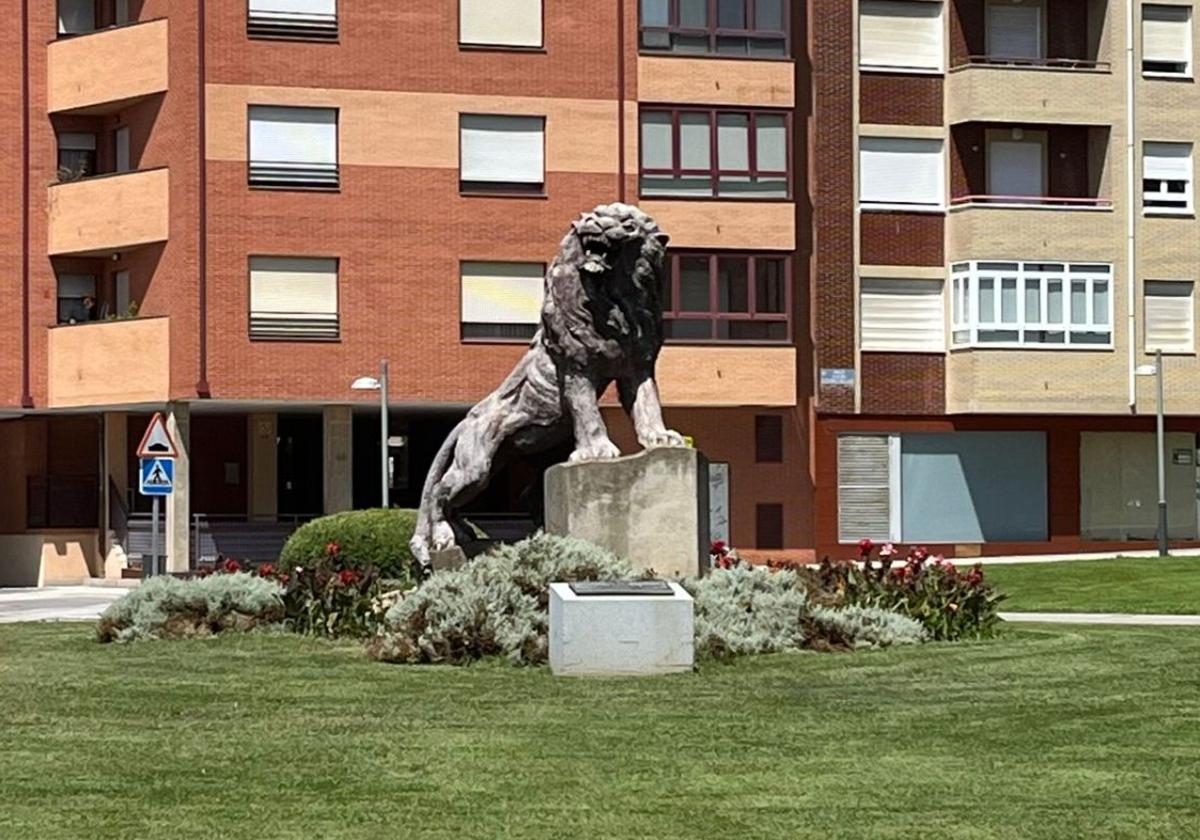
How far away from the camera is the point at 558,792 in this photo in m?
10.2

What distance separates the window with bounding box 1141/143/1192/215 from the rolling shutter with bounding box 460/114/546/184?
1277cm

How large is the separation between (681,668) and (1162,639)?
5.16 metres

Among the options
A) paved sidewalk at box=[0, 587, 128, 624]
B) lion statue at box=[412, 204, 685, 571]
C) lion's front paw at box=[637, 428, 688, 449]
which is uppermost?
lion statue at box=[412, 204, 685, 571]

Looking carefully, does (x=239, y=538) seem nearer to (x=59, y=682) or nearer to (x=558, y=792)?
(x=59, y=682)

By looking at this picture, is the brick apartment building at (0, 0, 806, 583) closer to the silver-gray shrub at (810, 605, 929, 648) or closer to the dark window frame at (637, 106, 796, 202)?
the dark window frame at (637, 106, 796, 202)

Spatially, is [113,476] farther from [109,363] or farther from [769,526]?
[769,526]

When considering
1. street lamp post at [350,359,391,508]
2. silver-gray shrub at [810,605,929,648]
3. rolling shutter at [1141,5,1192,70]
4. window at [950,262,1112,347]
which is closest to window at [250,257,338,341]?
street lamp post at [350,359,391,508]

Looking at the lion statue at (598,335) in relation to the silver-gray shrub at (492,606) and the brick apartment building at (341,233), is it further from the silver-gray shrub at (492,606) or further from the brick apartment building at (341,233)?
the brick apartment building at (341,233)

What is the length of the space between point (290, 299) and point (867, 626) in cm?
2808

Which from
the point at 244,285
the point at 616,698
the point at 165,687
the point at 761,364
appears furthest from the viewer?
the point at 761,364

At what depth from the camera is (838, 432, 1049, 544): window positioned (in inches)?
1912

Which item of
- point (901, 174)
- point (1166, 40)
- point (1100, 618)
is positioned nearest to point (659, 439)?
point (1100, 618)

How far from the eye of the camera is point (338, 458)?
150ft

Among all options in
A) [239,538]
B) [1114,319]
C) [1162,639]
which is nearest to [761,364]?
[1114,319]
